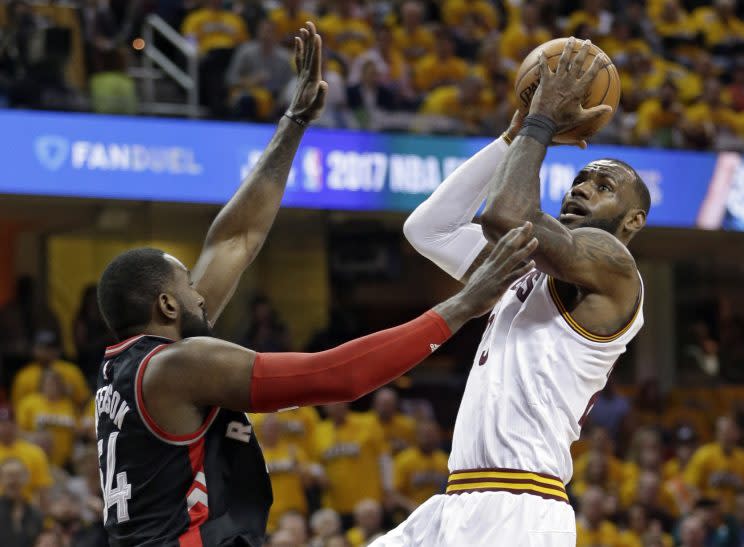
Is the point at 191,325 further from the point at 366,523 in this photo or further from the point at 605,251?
the point at 366,523

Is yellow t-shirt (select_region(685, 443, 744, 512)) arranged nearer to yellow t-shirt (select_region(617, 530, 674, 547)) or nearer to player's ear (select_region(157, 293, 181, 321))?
yellow t-shirt (select_region(617, 530, 674, 547))

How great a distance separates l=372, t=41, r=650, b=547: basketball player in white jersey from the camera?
13.4ft

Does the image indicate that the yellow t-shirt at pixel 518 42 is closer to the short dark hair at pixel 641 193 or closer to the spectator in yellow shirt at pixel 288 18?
the spectator in yellow shirt at pixel 288 18

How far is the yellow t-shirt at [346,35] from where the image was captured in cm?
1324

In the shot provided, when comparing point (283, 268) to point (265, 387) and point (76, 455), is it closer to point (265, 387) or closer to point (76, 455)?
point (76, 455)

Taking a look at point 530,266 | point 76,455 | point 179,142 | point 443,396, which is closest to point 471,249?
point 530,266

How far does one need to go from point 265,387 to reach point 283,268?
1146 cm

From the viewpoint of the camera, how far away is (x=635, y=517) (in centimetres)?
1073

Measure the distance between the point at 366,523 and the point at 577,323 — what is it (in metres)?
5.95

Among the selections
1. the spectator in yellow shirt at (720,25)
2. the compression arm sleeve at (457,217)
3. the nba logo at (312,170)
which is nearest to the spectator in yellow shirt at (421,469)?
the nba logo at (312,170)

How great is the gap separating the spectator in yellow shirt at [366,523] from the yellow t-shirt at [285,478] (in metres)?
0.46

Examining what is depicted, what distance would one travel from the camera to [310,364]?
3.80m

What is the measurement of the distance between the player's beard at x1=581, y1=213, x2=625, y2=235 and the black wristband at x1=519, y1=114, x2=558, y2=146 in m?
0.39

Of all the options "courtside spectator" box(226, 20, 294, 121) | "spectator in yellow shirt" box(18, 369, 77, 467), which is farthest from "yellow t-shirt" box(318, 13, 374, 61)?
"spectator in yellow shirt" box(18, 369, 77, 467)
